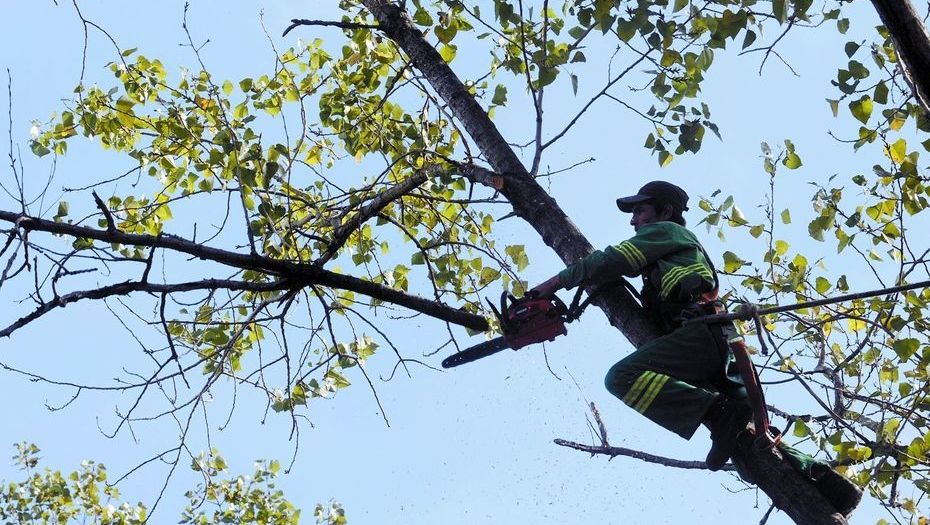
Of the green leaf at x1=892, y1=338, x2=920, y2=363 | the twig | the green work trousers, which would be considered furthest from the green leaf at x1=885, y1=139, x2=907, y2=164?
the twig

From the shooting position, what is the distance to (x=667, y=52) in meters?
4.67

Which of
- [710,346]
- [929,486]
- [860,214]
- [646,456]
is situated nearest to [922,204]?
[860,214]

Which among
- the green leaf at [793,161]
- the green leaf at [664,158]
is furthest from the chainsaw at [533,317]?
the green leaf at [793,161]

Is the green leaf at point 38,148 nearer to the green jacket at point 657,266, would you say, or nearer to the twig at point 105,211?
the twig at point 105,211

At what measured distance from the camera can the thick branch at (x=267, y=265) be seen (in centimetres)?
367

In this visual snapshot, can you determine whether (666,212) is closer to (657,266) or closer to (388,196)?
(657,266)

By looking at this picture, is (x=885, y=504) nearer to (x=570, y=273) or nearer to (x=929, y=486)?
(x=929, y=486)

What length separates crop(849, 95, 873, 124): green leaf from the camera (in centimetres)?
428

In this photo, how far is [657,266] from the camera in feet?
13.6

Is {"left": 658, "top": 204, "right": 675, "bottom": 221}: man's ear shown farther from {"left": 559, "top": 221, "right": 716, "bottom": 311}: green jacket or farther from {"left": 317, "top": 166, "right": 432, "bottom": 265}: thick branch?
{"left": 317, "top": 166, "right": 432, "bottom": 265}: thick branch

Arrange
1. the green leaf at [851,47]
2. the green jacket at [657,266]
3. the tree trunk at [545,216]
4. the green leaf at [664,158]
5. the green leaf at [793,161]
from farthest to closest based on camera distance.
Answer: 1. the green leaf at [664,158]
2. the green leaf at [793,161]
3. the green leaf at [851,47]
4. the green jacket at [657,266]
5. the tree trunk at [545,216]

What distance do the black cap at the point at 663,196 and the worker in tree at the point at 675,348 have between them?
45 centimetres

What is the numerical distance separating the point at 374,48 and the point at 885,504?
3.80 m

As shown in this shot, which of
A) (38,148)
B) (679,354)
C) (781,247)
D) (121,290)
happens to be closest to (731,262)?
(781,247)
